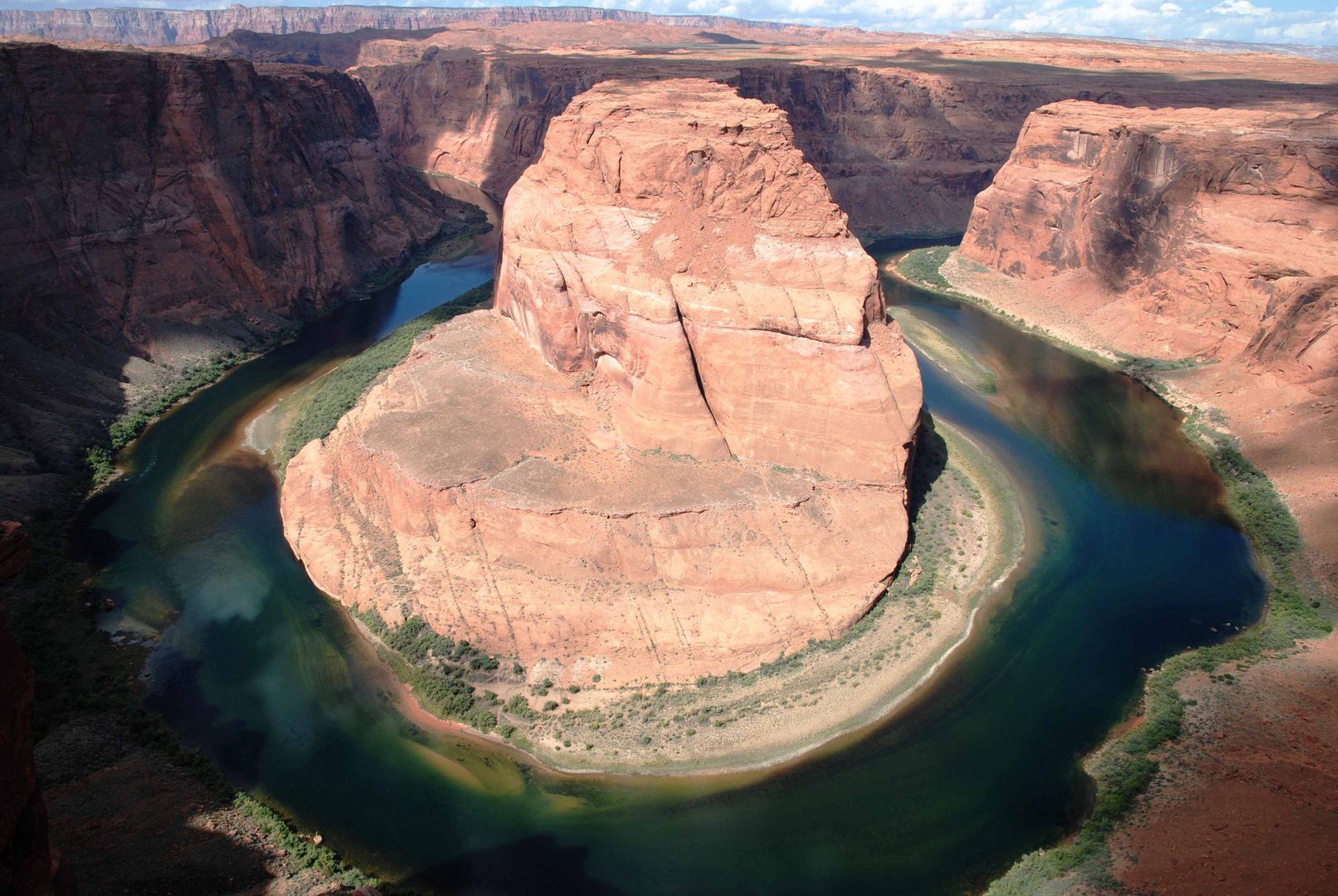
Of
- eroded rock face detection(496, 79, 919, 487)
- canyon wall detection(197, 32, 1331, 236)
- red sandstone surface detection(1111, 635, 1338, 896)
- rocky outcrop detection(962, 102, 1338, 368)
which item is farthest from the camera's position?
canyon wall detection(197, 32, 1331, 236)

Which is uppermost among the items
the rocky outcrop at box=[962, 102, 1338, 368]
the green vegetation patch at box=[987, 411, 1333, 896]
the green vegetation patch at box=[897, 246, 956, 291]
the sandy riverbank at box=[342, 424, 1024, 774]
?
the rocky outcrop at box=[962, 102, 1338, 368]

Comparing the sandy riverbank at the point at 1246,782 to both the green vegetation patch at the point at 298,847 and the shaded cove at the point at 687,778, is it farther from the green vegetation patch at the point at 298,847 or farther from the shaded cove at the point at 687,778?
the green vegetation patch at the point at 298,847

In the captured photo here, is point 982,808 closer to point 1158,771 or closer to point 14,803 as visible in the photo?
point 1158,771

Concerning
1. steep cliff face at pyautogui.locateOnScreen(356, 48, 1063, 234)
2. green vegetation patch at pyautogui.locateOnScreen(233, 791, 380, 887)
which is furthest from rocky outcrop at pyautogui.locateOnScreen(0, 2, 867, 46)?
green vegetation patch at pyautogui.locateOnScreen(233, 791, 380, 887)

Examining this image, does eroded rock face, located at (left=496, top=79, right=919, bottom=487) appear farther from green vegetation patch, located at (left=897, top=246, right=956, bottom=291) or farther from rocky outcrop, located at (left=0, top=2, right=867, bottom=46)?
rocky outcrop, located at (left=0, top=2, right=867, bottom=46)

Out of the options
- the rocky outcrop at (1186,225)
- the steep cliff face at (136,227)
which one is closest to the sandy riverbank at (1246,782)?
the rocky outcrop at (1186,225)

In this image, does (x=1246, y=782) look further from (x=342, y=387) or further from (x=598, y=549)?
(x=342, y=387)

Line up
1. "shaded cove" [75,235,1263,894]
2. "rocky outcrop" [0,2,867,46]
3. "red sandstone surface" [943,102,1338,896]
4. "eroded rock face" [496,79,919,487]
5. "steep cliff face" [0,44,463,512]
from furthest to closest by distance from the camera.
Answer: "rocky outcrop" [0,2,867,46] → "steep cliff face" [0,44,463,512] → "eroded rock face" [496,79,919,487] → "shaded cove" [75,235,1263,894] → "red sandstone surface" [943,102,1338,896]
